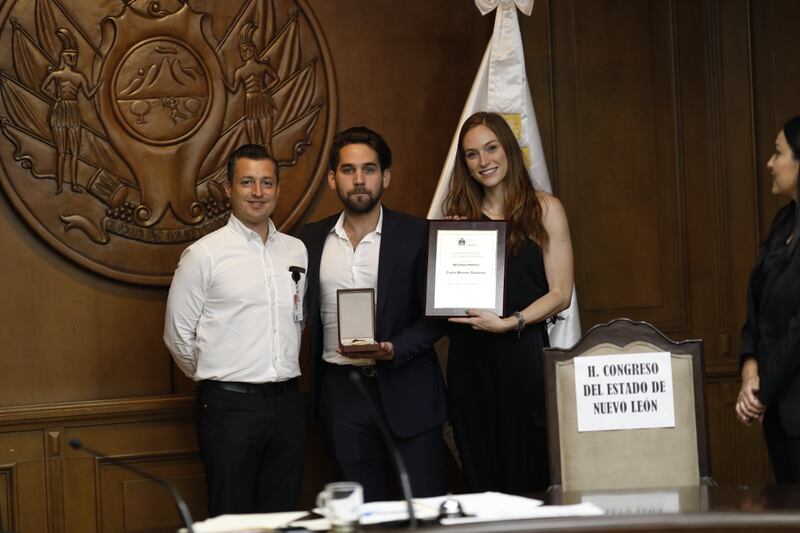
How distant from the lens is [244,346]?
3996 millimetres

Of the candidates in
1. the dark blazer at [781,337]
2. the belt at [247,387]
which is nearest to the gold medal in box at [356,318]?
the belt at [247,387]

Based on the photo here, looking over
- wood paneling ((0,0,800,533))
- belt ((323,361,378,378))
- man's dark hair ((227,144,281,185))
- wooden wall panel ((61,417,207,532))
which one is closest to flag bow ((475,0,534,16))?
wood paneling ((0,0,800,533))

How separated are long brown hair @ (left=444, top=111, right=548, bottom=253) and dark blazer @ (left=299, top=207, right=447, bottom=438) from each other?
188 mm

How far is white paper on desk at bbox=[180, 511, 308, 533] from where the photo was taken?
2.53 metres

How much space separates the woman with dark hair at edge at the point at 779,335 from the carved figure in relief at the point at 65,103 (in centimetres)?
272

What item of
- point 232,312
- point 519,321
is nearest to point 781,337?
point 519,321

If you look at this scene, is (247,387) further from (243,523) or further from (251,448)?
(243,523)

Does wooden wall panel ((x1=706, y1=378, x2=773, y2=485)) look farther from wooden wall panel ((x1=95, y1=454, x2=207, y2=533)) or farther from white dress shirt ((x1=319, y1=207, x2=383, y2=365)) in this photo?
wooden wall panel ((x1=95, y1=454, x2=207, y2=533))

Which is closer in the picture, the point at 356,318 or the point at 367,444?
the point at 356,318

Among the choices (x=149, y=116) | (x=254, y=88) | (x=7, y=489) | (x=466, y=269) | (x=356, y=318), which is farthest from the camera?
(x=254, y=88)

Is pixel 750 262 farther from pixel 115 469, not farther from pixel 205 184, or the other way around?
pixel 115 469

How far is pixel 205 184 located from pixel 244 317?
2.89 ft

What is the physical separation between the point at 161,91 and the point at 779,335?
2.66 m

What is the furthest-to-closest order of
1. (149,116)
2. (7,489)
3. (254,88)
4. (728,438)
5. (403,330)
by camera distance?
(728,438) < (254,88) < (149,116) < (7,489) < (403,330)
